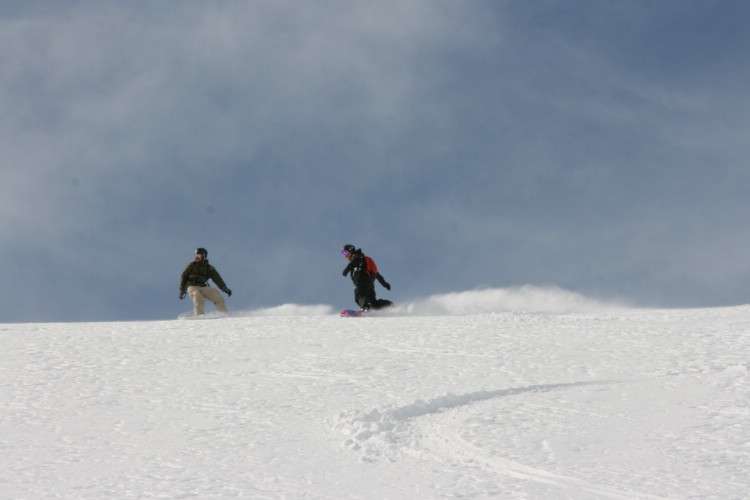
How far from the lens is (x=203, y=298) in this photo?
19.6 m

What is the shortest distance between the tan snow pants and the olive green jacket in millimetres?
158

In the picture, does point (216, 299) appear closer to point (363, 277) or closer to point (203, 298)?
point (203, 298)

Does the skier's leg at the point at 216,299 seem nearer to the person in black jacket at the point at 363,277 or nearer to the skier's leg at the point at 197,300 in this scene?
the skier's leg at the point at 197,300

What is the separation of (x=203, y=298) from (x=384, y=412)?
39.7ft

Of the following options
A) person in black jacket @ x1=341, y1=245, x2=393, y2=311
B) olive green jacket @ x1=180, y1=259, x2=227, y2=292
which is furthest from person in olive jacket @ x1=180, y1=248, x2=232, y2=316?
person in black jacket @ x1=341, y1=245, x2=393, y2=311

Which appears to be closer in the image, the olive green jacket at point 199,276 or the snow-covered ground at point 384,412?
the snow-covered ground at point 384,412

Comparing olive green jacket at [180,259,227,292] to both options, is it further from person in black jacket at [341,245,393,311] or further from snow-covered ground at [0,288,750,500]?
Result: snow-covered ground at [0,288,750,500]

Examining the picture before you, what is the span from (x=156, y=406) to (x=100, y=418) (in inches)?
25.7

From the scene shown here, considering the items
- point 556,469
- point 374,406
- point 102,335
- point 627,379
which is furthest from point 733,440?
point 102,335

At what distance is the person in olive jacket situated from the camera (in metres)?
19.5

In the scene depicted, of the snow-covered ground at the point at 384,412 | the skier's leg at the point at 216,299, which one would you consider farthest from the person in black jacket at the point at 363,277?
the snow-covered ground at the point at 384,412

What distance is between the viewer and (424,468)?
658 centimetres

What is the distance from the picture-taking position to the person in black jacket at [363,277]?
18.7 metres

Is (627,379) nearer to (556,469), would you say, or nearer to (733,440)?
(733,440)
